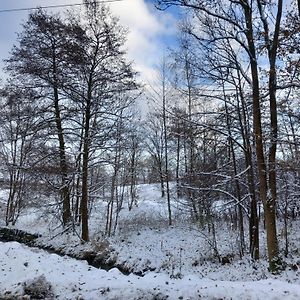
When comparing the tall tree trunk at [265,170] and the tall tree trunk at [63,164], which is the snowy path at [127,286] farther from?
the tall tree trunk at [63,164]

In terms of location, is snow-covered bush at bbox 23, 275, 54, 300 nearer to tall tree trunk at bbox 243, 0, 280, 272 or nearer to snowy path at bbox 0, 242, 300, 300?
snowy path at bbox 0, 242, 300, 300

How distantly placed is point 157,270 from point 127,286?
454cm

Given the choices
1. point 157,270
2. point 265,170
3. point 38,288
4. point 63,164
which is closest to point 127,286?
point 38,288

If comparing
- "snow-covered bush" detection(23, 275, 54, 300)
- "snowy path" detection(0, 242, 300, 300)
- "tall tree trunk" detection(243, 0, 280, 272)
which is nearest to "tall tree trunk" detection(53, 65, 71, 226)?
"snowy path" detection(0, 242, 300, 300)

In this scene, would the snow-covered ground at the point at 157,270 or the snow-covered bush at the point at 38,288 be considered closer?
the snow-covered ground at the point at 157,270

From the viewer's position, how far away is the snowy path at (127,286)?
504 centimetres

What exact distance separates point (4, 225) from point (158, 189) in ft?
45.2

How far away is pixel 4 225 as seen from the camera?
18906 mm

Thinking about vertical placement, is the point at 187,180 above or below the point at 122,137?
below

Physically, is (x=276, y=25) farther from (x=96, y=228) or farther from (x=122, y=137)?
(x=96, y=228)

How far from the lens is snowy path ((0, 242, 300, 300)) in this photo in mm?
5035

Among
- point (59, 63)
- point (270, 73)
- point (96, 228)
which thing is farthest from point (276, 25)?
point (96, 228)

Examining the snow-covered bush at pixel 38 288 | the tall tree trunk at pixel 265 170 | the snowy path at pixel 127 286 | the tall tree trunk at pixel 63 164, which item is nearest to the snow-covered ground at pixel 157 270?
the snowy path at pixel 127 286

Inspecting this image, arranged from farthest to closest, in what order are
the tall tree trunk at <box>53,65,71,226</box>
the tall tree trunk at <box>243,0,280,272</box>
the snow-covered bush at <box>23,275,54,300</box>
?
the tall tree trunk at <box>53,65,71,226</box> → the tall tree trunk at <box>243,0,280,272</box> → the snow-covered bush at <box>23,275,54,300</box>
